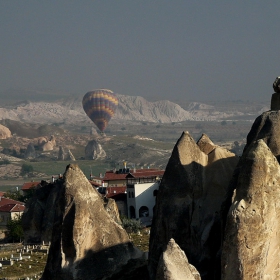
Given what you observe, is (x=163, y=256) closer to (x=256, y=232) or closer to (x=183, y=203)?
(x=256, y=232)

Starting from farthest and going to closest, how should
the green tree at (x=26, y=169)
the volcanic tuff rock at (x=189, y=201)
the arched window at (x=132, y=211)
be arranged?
the green tree at (x=26, y=169)
the arched window at (x=132, y=211)
the volcanic tuff rock at (x=189, y=201)

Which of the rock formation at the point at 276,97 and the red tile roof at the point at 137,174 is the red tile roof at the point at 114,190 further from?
the rock formation at the point at 276,97

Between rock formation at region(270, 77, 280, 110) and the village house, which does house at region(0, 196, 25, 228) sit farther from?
rock formation at region(270, 77, 280, 110)

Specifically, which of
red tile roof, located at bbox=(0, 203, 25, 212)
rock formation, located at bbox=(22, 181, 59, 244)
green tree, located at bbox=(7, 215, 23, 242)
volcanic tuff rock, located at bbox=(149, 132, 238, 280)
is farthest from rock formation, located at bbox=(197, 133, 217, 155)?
red tile roof, located at bbox=(0, 203, 25, 212)

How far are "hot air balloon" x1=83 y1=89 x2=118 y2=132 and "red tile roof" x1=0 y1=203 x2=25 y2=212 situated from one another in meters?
107

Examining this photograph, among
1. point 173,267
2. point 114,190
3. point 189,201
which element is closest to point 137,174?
point 114,190

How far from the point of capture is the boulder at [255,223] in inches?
510

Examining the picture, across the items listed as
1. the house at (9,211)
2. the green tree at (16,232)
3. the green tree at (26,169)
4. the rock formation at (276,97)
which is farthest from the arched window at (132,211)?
the green tree at (26,169)

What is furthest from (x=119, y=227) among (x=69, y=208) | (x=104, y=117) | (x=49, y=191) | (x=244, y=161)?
(x=104, y=117)

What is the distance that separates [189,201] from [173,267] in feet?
9.58

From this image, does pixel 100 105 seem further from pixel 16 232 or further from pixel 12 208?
pixel 16 232

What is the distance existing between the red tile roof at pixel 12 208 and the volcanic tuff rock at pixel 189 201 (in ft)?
167

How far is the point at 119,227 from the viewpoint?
53.7ft

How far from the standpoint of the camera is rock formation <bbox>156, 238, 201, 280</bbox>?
12398mm
